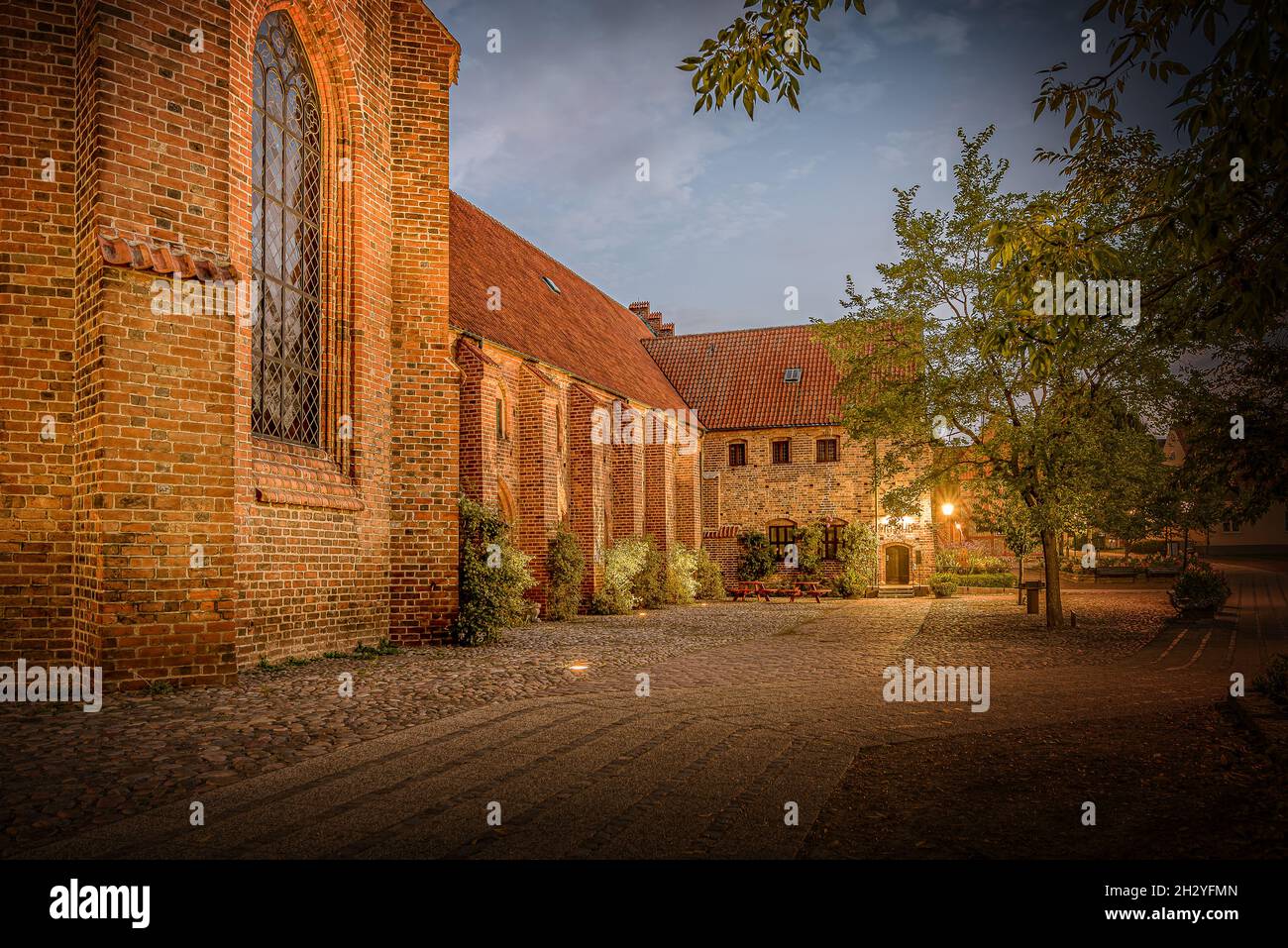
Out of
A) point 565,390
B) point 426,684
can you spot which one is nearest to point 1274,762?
point 426,684

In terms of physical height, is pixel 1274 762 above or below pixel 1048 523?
below

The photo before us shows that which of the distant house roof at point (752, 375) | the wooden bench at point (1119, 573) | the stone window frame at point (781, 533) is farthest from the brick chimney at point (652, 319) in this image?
the wooden bench at point (1119, 573)

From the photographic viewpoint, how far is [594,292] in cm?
3425

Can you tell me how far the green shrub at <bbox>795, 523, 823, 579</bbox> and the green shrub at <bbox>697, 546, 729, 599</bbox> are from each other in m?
4.13

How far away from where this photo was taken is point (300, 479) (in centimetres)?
1117

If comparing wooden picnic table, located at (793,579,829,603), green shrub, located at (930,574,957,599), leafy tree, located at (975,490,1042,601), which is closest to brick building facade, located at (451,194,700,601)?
wooden picnic table, located at (793,579,829,603)

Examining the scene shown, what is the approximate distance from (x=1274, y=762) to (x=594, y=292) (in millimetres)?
30986

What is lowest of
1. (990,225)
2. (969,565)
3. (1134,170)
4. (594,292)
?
(969,565)

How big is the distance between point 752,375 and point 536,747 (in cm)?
3061

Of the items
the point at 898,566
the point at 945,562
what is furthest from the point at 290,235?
the point at 945,562

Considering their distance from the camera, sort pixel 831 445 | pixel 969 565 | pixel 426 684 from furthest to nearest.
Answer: pixel 969 565 → pixel 831 445 → pixel 426 684

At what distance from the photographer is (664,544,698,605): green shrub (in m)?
25.9

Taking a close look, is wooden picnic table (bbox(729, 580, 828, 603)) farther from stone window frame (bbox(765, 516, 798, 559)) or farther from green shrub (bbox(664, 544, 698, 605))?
stone window frame (bbox(765, 516, 798, 559))

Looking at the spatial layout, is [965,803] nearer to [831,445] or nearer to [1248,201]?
[1248,201]
